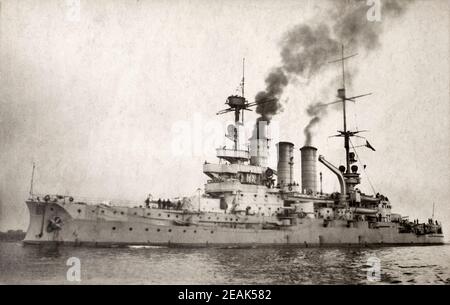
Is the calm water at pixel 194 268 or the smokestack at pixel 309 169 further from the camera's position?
the smokestack at pixel 309 169

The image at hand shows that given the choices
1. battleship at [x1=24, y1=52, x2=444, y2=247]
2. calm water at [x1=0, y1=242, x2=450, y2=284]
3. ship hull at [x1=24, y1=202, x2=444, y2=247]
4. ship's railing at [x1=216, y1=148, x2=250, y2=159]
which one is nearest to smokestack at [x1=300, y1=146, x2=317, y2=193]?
battleship at [x1=24, y1=52, x2=444, y2=247]

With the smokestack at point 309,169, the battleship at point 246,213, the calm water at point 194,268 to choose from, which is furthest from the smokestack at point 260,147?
the calm water at point 194,268

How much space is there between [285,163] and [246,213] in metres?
5.85

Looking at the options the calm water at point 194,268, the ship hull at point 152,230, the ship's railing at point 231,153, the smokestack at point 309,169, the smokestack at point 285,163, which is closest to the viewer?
the calm water at point 194,268

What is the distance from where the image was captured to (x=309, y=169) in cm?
3000

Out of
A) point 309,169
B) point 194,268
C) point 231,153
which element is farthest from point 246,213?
point 194,268

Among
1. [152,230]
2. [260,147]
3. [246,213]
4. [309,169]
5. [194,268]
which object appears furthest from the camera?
[309,169]

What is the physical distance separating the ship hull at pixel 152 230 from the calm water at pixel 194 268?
89 cm

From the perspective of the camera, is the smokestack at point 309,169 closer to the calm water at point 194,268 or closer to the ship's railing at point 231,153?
the ship's railing at point 231,153

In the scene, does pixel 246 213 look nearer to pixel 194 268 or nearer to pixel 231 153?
pixel 231 153

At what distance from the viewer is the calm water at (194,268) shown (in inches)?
492

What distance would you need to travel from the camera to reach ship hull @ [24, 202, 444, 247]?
19531 millimetres
